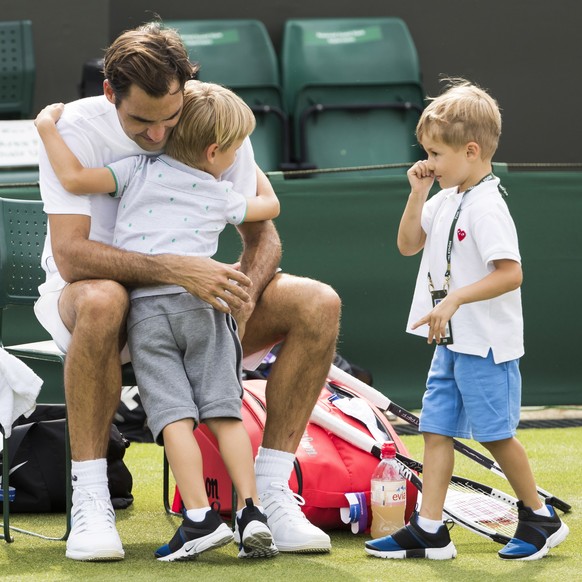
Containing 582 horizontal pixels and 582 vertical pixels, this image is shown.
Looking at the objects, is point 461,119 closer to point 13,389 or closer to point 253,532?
point 253,532

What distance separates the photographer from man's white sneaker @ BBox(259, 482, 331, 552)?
3277 millimetres

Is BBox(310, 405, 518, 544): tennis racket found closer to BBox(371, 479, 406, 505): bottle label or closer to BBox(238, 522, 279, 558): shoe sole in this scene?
BBox(371, 479, 406, 505): bottle label

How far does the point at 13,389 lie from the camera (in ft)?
11.2

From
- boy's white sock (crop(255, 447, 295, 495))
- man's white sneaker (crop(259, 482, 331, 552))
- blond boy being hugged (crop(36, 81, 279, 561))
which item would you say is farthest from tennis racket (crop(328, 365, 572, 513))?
blond boy being hugged (crop(36, 81, 279, 561))

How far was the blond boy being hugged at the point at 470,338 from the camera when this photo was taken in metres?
3.19

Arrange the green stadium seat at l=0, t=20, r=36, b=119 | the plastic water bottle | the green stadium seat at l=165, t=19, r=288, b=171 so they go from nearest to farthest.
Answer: the plastic water bottle
the green stadium seat at l=0, t=20, r=36, b=119
the green stadium seat at l=165, t=19, r=288, b=171

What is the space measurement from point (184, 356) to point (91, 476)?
40 cm

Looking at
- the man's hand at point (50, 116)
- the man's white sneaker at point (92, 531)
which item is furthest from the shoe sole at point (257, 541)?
the man's hand at point (50, 116)

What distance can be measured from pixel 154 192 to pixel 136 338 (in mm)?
394

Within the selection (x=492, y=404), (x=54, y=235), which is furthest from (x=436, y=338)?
(x=54, y=235)

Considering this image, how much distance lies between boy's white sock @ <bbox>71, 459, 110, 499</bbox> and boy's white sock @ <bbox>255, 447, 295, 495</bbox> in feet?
1.42

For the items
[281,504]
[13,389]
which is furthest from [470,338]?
[13,389]

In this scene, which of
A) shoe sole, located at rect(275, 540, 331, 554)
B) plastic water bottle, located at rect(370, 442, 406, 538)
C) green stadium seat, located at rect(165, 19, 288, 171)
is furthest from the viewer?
green stadium seat, located at rect(165, 19, 288, 171)

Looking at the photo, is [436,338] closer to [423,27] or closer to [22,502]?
[22,502]
